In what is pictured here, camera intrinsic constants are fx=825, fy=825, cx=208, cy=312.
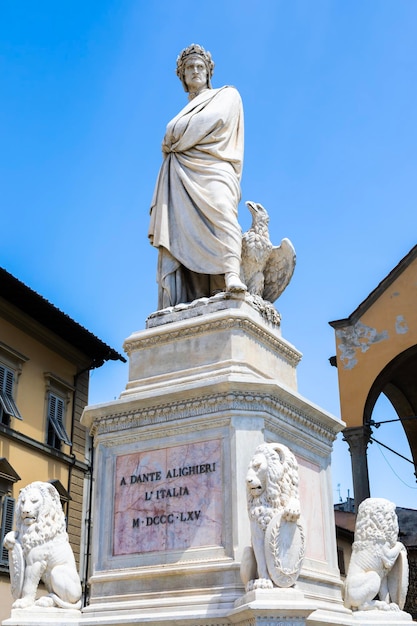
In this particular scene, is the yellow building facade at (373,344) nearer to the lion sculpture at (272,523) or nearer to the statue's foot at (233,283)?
the statue's foot at (233,283)

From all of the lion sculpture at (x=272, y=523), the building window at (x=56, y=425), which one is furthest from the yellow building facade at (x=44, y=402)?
the lion sculpture at (x=272, y=523)

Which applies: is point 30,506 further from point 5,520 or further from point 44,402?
point 44,402

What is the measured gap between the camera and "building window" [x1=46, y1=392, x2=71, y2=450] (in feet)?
81.2

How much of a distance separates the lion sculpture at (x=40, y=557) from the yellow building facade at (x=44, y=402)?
47.6 feet

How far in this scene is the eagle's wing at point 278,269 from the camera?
342 inches

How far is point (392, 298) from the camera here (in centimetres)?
1855

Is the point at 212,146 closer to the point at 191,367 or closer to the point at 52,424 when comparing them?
the point at 191,367

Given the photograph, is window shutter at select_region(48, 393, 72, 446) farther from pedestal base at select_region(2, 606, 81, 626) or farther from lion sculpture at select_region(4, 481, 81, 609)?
pedestal base at select_region(2, 606, 81, 626)

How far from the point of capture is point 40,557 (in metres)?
6.95

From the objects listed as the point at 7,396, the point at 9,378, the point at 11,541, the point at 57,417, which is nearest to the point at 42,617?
the point at 11,541

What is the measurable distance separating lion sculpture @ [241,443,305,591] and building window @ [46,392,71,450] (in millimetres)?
19176

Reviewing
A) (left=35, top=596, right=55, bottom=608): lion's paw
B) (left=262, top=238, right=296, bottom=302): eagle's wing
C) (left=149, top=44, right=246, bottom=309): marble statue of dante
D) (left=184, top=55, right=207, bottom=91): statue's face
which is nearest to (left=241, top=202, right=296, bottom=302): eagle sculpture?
(left=262, top=238, right=296, bottom=302): eagle's wing

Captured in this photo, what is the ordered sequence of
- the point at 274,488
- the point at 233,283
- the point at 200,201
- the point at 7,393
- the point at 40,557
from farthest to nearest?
the point at 7,393 < the point at 200,201 < the point at 233,283 < the point at 40,557 < the point at 274,488

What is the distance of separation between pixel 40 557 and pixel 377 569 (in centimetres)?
294
